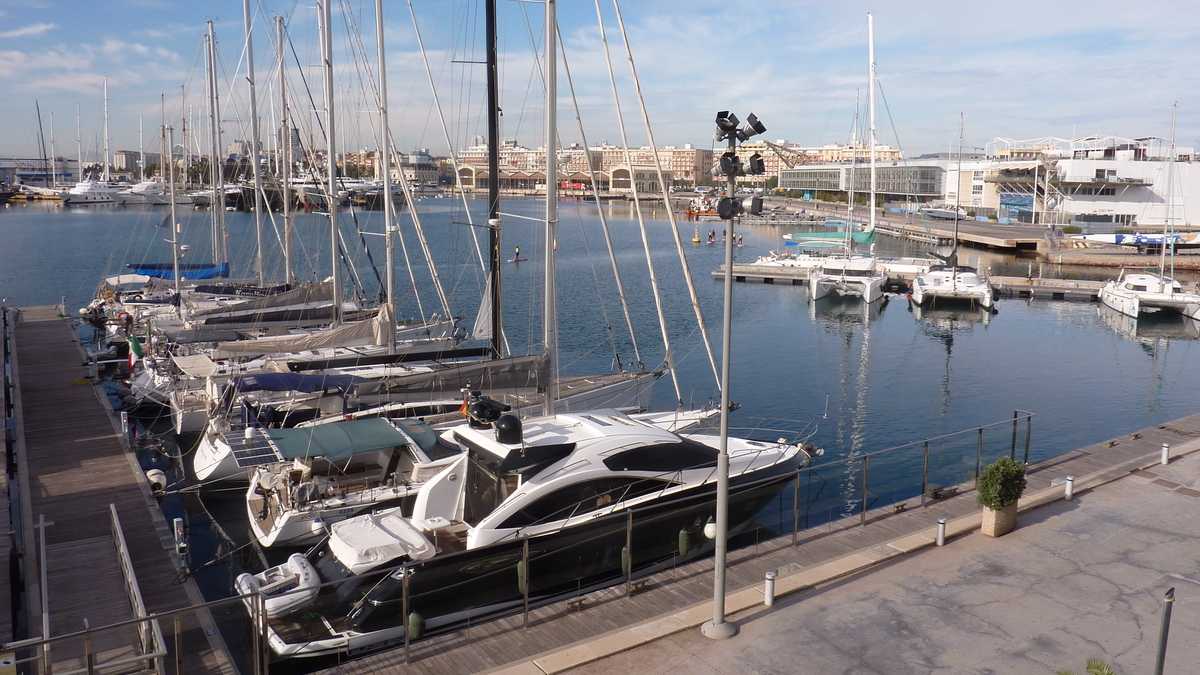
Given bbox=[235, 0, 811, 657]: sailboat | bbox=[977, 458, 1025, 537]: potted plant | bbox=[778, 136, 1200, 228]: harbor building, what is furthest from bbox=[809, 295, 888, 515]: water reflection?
bbox=[778, 136, 1200, 228]: harbor building

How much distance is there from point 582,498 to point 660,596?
3074 mm

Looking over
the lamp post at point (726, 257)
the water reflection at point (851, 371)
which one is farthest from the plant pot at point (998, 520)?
the lamp post at point (726, 257)

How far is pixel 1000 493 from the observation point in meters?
15.0

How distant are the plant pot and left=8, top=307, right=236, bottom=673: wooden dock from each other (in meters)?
12.0

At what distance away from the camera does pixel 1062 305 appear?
58.1 m

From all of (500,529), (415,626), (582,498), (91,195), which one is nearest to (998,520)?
(582,498)

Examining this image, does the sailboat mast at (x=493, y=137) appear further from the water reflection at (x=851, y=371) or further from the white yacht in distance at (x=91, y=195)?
the white yacht in distance at (x=91, y=195)

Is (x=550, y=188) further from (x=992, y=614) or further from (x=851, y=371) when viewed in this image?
(x=851, y=371)

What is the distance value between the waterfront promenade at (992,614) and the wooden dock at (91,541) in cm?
625

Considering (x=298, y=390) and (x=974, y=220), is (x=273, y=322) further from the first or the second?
(x=974, y=220)

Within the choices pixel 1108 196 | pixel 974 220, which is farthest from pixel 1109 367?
pixel 974 220

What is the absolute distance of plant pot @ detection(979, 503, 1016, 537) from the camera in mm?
15195

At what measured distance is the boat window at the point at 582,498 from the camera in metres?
15.5

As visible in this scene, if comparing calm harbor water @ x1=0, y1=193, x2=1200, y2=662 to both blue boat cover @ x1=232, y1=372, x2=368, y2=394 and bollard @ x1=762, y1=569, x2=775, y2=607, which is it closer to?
blue boat cover @ x1=232, y1=372, x2=368, y2=394
